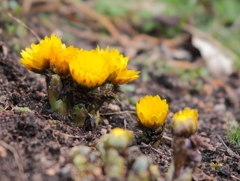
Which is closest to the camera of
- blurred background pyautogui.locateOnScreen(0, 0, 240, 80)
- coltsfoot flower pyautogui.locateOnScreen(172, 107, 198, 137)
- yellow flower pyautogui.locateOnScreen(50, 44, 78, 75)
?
coltsfoot flower pyautogui.locateOnScreen(172, 107, 198, 137)

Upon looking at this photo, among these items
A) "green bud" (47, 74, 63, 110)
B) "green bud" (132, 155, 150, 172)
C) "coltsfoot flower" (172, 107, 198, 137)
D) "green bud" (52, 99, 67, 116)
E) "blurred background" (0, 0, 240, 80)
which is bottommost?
"green bud" (132, 155, 150, 172)

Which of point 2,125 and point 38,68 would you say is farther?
point 38,68

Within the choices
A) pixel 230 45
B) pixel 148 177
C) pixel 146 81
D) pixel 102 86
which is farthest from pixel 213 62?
pixel 148 177

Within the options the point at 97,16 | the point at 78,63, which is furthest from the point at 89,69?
the point at 97,16

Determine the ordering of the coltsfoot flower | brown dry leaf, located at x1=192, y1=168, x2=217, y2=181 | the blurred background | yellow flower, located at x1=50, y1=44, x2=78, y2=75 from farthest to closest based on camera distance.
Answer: the blurred background, yellow flower, located at x1=50, y1=44, x2=78, y2=75, brown dry leaf, located at x1=192, y1=168, x2=217, y2=181, the coltsfoot flower

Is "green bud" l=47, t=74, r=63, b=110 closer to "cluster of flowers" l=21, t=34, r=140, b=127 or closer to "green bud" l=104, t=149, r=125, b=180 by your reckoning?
"cluster of flowers" l=21, t=34, r=140, b=127

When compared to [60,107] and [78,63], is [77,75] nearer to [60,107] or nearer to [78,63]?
[78,63]

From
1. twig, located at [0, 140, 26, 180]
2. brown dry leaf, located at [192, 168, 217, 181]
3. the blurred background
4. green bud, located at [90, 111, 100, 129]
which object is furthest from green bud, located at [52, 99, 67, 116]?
the blurred background

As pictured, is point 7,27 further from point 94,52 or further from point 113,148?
point 113,148
